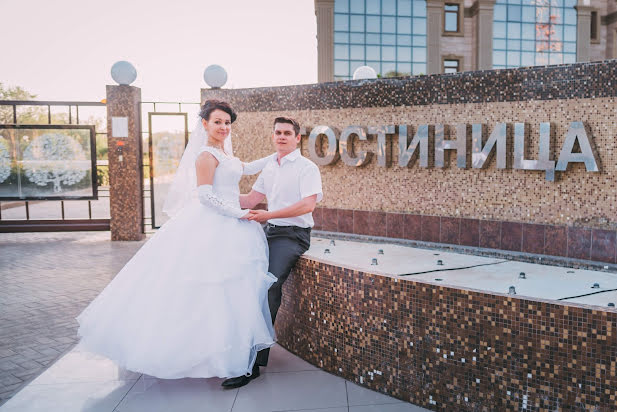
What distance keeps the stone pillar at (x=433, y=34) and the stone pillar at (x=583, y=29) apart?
8.54m

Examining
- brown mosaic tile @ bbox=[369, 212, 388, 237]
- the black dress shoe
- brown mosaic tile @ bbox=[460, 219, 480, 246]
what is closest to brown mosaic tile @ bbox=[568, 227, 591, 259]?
brown mosaic tile @ bbox=[460, 219, 480, 246]

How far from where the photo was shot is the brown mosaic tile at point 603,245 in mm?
4668

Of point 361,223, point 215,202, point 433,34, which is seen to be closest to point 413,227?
point 361,223

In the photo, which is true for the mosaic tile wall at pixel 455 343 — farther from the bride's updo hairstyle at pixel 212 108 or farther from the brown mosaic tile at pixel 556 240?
the brown mosaic tile at pixel 556 240

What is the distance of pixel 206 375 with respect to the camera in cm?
356

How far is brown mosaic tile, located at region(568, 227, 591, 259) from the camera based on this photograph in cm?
479

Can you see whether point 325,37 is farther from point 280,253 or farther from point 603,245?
point 280,253

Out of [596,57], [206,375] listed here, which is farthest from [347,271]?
[596,57]

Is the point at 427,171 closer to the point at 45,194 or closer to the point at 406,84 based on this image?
the point at 406,84

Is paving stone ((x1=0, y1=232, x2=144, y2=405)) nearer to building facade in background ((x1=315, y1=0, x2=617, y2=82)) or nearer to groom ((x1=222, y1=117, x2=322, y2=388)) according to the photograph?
groom ((x1=222, y1=117, x2=322, y2=388))

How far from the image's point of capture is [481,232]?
212 inches

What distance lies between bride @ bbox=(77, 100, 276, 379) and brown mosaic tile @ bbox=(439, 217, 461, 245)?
2276 millimetres

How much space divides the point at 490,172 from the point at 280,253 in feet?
8.04

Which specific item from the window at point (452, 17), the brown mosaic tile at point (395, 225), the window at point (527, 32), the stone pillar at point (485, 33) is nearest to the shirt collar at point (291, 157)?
the brown mosaic tile at point (395, 225)
